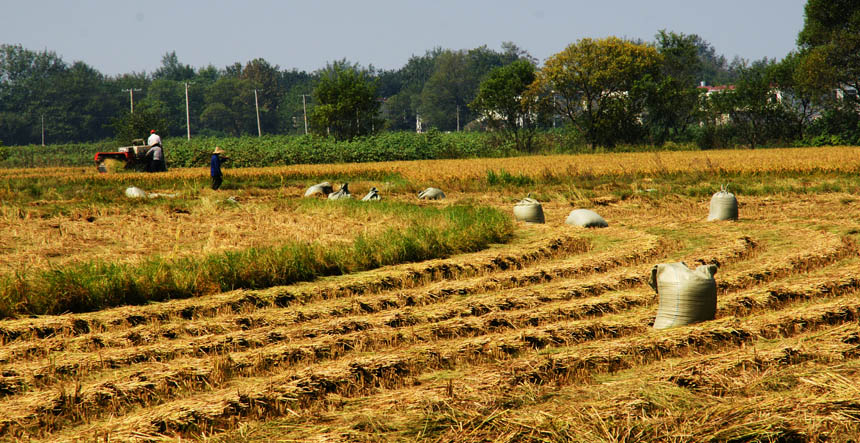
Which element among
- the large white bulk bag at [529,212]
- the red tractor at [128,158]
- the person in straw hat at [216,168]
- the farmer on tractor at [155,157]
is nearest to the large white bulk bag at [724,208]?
the large white bulk bag at [529,212]

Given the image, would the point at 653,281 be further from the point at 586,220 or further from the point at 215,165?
the point at 215,165

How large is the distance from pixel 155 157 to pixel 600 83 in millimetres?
27493

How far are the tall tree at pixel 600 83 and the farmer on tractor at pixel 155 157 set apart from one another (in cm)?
2411

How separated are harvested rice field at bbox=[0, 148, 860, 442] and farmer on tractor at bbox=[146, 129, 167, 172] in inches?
629

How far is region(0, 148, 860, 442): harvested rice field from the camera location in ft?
12.9

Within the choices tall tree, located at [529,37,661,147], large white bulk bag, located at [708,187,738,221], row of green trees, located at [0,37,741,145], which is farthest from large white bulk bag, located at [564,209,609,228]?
row of green trees, located at [0,37,741,145]

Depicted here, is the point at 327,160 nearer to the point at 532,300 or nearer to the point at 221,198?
the point at 221,198

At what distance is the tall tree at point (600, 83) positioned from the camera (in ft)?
144

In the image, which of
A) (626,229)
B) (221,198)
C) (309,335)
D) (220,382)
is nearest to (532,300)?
(309,335)

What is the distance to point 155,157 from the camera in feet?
90.0

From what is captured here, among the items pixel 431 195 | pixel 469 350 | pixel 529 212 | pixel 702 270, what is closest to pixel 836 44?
pixel 431 195

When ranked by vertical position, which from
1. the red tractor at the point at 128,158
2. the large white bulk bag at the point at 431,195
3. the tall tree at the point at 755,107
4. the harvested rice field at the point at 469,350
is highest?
the tall tree at the point at 755,107

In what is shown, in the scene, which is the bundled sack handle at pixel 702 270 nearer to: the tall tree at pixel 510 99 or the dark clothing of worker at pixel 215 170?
the dark clothing of worker at pixel 215 170

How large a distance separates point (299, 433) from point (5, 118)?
106 meters
